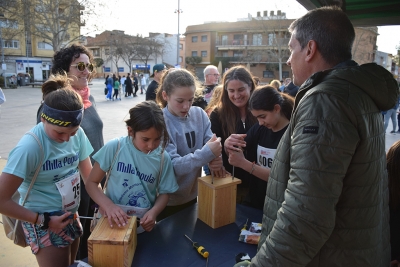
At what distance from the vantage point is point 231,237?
5.33 feet

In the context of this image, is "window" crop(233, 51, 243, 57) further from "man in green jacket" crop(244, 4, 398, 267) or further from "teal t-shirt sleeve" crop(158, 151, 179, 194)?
"man in green jacket" crop(244, 4, 398, 267)

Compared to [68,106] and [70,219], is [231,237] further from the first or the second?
[68,106]

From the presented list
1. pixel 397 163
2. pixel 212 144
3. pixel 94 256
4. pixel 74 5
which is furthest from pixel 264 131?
pixel 74 5

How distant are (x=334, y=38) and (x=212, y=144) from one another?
91 cm

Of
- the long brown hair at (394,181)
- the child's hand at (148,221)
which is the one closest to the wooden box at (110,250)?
the child's hand at (148,221)

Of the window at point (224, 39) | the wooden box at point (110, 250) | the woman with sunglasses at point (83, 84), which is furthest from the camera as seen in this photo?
the window at point (224, 39)

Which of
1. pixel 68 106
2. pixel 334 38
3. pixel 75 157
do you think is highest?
pixel 334 38

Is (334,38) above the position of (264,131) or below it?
above

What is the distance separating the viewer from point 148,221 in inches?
61.5

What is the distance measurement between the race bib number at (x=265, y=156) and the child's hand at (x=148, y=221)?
837 mm

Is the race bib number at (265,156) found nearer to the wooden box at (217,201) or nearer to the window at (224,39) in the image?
the wooden box at (217,201)

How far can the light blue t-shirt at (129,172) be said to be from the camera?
1.63 meters

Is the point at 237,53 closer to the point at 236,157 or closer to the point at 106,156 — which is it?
the point at 236,157

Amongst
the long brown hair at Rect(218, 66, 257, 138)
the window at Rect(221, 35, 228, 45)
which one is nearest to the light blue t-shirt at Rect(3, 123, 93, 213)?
the long brown hair at Rect(218, 66, 257, 138)
